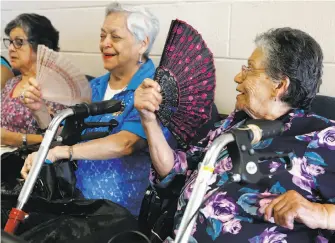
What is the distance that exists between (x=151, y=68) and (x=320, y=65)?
2.33ft

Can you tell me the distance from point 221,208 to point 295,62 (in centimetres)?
47

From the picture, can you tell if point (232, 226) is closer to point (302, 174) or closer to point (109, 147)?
point (302, 174)

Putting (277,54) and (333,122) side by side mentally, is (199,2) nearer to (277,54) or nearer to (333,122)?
(277,54)

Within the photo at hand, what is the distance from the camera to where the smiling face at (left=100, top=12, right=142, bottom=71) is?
5.81ft

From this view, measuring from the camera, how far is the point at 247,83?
1321 millimetres

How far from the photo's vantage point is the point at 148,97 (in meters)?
1.24

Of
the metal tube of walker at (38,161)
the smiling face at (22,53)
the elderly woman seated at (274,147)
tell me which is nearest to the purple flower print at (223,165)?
the elderly woman seated at (274,147)

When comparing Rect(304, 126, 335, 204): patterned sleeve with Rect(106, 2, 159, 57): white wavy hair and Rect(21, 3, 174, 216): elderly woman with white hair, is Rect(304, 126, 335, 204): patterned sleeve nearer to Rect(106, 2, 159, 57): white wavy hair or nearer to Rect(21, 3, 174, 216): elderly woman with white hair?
Rect(21, 3, 174, 216): elderly woman with white hair

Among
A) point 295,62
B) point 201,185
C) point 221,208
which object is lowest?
point 221,208

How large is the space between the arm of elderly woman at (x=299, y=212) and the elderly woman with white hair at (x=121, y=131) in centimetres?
62

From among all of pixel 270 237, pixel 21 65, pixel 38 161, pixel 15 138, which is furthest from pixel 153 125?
pixel 21 65

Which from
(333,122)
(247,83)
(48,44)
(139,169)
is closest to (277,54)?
(247,83)

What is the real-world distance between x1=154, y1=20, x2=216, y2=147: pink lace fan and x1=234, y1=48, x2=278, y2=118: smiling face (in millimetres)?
168

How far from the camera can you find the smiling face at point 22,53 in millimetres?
2209
